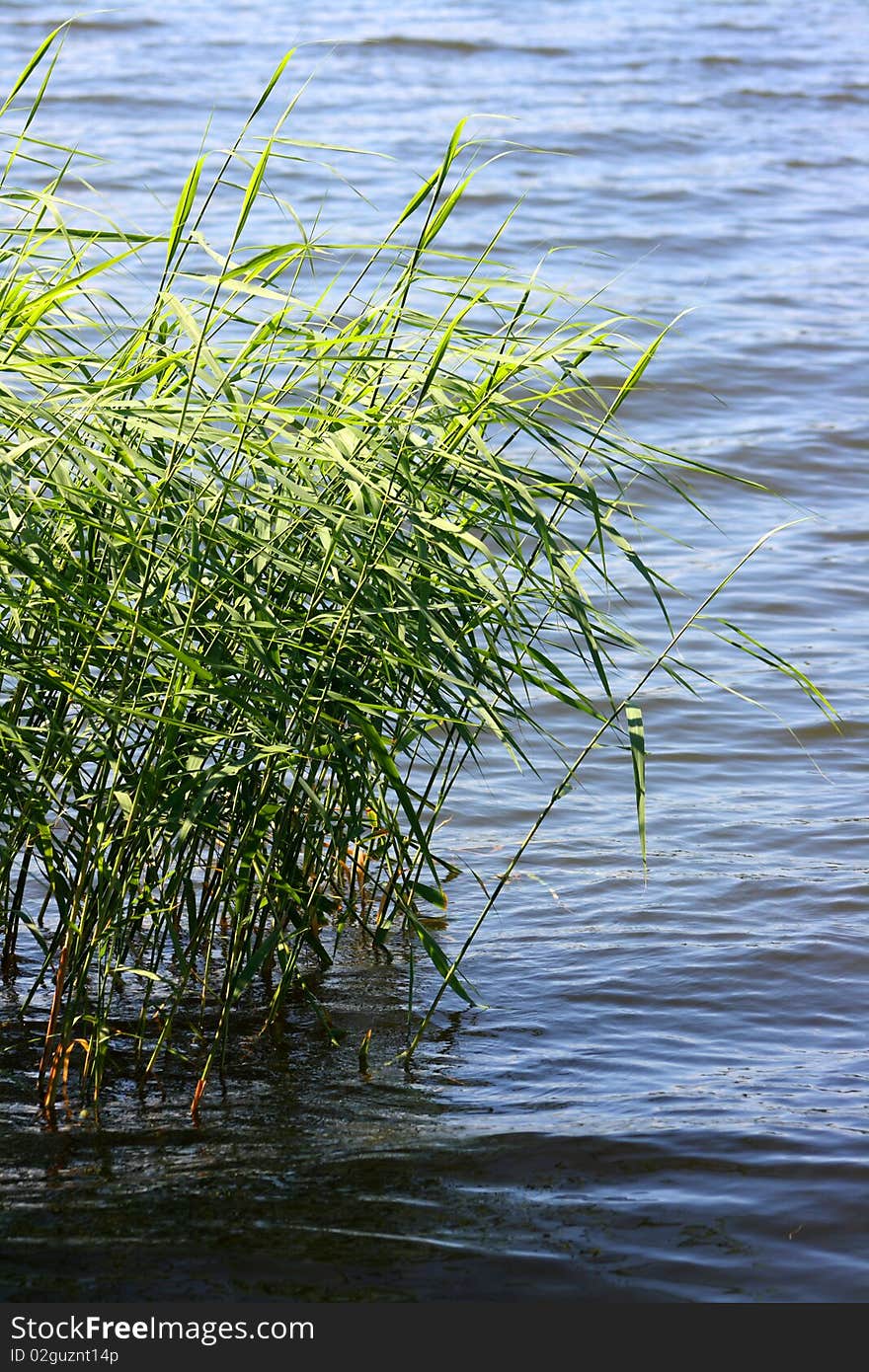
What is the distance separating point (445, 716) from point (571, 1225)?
1.02 meters

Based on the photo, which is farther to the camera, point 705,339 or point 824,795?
point 705,339

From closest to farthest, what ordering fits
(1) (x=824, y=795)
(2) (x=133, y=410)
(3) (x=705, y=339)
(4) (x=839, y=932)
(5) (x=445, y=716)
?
(2) (x=133, y=410)
(5) (x=445, y=716)
(4) (x=839, y=932)
(1) (x=824, y=795)
(3) (x=705, y=339)

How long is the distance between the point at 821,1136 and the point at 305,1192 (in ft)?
3.61

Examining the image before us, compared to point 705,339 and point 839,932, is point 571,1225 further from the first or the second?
point 705,339

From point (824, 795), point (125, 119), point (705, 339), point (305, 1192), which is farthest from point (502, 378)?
point (125, 119)

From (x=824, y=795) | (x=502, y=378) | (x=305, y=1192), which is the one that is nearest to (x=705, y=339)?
(x=824, y=795)

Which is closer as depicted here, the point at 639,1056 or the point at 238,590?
the point at 238,590

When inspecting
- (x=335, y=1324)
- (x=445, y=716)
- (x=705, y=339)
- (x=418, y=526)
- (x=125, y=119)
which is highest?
(x=125, y=119)

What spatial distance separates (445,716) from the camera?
3359 mm

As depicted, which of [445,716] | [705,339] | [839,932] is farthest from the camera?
[705,339]

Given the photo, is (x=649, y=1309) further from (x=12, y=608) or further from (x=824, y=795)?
(x=824, y=795)

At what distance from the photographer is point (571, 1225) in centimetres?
323

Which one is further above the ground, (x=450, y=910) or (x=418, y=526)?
(x=418, y=526)

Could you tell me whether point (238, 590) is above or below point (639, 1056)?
above
